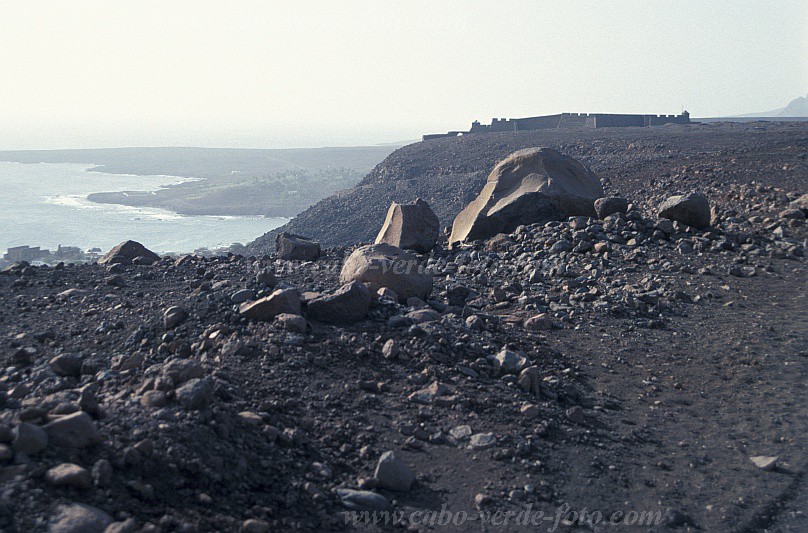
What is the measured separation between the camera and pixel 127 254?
808 cm

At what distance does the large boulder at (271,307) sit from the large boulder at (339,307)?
15 cm

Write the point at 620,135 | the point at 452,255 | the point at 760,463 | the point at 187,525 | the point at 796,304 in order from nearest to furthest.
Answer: the point at 187,525 < the point at 760,463 < the point at 796,304 < the point at 452,255 < the point at 620,135

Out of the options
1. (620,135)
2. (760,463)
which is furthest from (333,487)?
(620,135)

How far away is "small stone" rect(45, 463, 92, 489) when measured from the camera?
2619 mm

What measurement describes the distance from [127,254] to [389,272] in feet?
12.4

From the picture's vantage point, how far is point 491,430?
3.89 meters

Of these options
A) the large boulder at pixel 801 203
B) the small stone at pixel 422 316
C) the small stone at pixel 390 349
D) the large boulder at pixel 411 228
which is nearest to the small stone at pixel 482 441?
the small stone at pixel 390 349

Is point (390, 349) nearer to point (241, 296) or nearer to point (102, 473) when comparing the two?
point (241, 296)

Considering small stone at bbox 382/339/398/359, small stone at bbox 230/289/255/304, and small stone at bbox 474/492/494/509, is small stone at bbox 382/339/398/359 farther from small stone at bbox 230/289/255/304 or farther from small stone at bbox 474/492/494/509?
small stone at bbox 474/492/494/509

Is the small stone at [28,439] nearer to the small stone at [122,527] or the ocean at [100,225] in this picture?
the small stone at [122,527]

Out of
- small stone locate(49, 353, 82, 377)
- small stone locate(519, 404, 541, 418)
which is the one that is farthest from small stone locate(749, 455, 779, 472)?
small stone locate(49, 353, 82, 377)

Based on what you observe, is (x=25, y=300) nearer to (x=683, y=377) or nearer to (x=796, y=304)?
(x=683, y=377)

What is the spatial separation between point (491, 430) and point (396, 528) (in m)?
0.99

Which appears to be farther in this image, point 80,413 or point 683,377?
point 683,377
